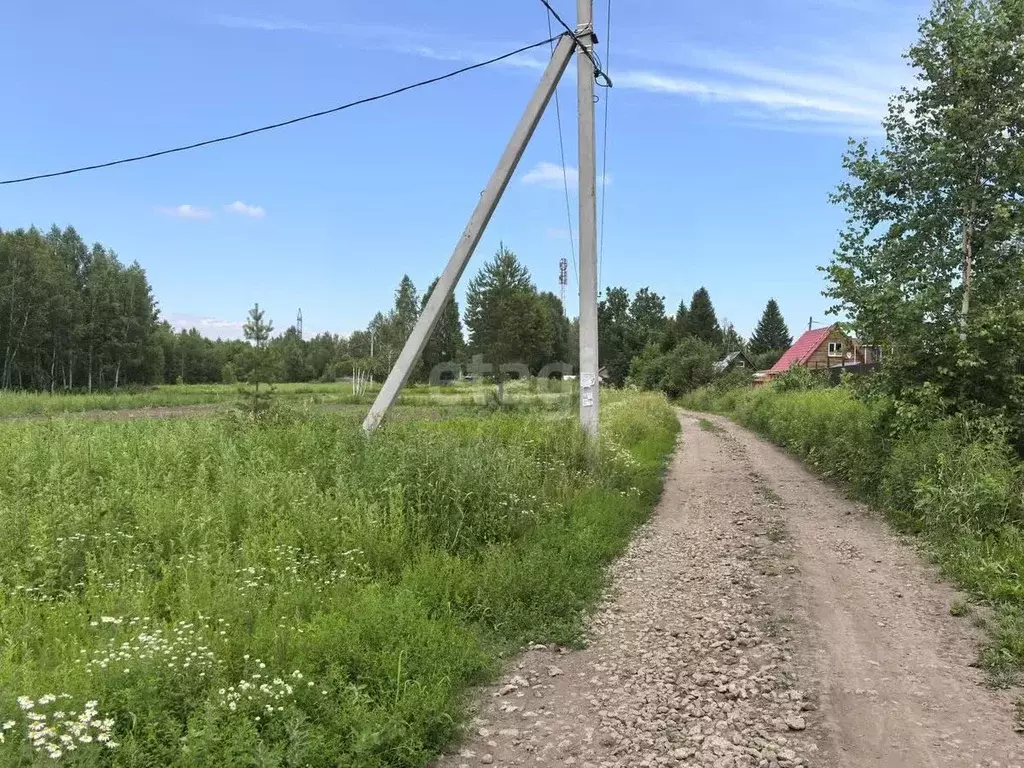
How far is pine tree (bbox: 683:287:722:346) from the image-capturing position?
8462 centimetres

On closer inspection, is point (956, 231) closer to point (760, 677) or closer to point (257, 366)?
point (760, 677)

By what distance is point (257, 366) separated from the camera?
9375mm

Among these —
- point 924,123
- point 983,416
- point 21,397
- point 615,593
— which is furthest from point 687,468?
point 21,397

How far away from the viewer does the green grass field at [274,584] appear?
297cm

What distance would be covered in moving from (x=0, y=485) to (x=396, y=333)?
50607mm

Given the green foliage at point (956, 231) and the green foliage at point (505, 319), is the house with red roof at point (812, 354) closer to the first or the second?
the green foliage at point (505, 319)

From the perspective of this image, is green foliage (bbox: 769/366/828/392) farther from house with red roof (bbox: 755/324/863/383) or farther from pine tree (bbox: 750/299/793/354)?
pine tree (bbox: 750/299/793/354)

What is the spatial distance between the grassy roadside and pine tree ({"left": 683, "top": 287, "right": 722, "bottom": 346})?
7380 centimetres

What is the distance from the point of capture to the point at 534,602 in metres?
5.02

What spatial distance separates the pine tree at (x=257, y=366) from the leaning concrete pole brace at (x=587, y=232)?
4.92 metres

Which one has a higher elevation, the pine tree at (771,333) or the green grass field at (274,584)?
the pine tree at (771,333)

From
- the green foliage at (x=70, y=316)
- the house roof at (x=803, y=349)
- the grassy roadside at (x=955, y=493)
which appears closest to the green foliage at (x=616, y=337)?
the house roof at (x=803, y=349)

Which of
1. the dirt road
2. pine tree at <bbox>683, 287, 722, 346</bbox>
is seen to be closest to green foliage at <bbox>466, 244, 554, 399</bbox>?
the dirt road

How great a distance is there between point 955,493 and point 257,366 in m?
9.24
